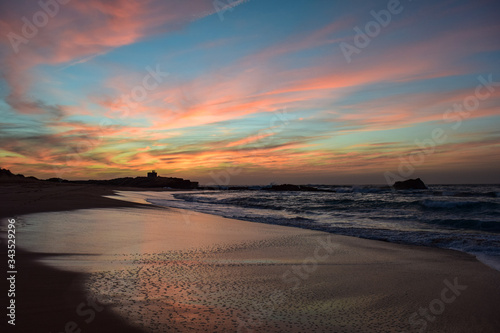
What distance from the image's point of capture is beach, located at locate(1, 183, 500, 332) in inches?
147

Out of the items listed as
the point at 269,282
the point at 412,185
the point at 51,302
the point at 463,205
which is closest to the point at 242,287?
the point at 269,282

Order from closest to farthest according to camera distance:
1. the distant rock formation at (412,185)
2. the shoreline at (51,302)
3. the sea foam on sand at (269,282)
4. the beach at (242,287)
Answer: the shoreline at (51,302)
the beach at (242,287)
the sea foam on sand at (269,282)
the distant rock formation at (412,185)

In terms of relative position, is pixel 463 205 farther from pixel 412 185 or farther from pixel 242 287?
pixel 412 185

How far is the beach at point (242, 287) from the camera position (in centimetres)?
372

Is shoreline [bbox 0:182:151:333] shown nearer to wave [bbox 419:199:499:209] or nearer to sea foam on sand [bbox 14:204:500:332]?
sea foam on sand [bbox 14:204:500:332]

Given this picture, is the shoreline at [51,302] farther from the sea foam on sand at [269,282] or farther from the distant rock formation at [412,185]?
the distant rock formation at [412,185]

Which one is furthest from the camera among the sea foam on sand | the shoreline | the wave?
the wave

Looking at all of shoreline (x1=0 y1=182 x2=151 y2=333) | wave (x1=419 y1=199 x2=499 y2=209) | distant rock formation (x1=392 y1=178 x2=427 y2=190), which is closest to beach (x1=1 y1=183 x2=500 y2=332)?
shoreline (x1=0 y1=182 x2=151 y2=333)

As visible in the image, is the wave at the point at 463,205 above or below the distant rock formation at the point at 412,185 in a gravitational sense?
below

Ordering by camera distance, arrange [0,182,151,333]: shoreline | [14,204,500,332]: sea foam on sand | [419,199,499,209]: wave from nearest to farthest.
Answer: [0,182,151,333]: shoreline
[14,204,500,332]: sea foam on sand
[419,199,499,209]: wave

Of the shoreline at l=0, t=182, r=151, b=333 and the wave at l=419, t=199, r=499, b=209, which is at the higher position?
the shoreline at l=0, t=182, r=151, b=333

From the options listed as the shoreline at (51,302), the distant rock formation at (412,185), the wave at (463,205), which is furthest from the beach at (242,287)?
the distant rock formation at (412,185)

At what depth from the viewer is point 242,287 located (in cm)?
502

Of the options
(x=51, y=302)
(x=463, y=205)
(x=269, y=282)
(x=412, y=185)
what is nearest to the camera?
(x=51, y=302)
